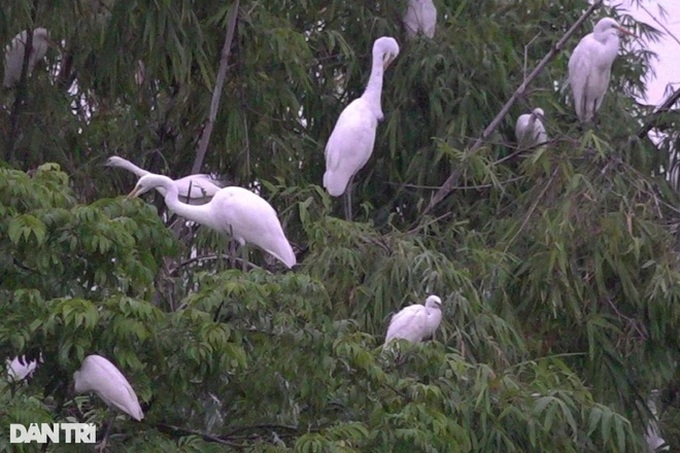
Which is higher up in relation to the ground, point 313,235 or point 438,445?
point 313,235

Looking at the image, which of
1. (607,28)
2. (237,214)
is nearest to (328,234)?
(237,214)

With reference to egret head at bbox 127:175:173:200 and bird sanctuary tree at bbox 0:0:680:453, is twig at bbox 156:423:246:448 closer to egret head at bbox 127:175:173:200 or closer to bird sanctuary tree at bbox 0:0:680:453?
bird sanctuary tree at bbox 0:0:680:453

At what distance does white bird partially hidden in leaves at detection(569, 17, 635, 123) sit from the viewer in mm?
5090

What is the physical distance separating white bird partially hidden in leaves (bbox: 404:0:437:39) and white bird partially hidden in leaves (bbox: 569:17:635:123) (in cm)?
49

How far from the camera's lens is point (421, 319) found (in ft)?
12.8

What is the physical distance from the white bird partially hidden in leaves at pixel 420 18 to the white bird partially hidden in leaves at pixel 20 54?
4.05 ft

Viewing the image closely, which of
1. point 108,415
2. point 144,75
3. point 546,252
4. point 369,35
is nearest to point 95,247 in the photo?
point 108,415

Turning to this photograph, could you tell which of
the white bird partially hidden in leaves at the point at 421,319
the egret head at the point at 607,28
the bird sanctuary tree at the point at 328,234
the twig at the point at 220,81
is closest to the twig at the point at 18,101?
the bird sanctuary tree at the point at 328,234

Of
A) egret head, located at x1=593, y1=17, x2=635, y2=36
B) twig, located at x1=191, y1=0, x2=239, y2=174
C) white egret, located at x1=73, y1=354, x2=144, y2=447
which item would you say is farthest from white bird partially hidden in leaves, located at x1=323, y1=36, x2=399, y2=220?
white egret, located at x1=73, y1=354, x2=144, y2=447

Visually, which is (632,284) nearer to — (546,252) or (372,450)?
(546,252)

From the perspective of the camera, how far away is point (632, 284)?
426cm

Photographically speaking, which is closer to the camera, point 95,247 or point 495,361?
point 95,247

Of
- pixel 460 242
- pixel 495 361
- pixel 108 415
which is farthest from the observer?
pixel 460 242

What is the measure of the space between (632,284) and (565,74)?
5.31ft
